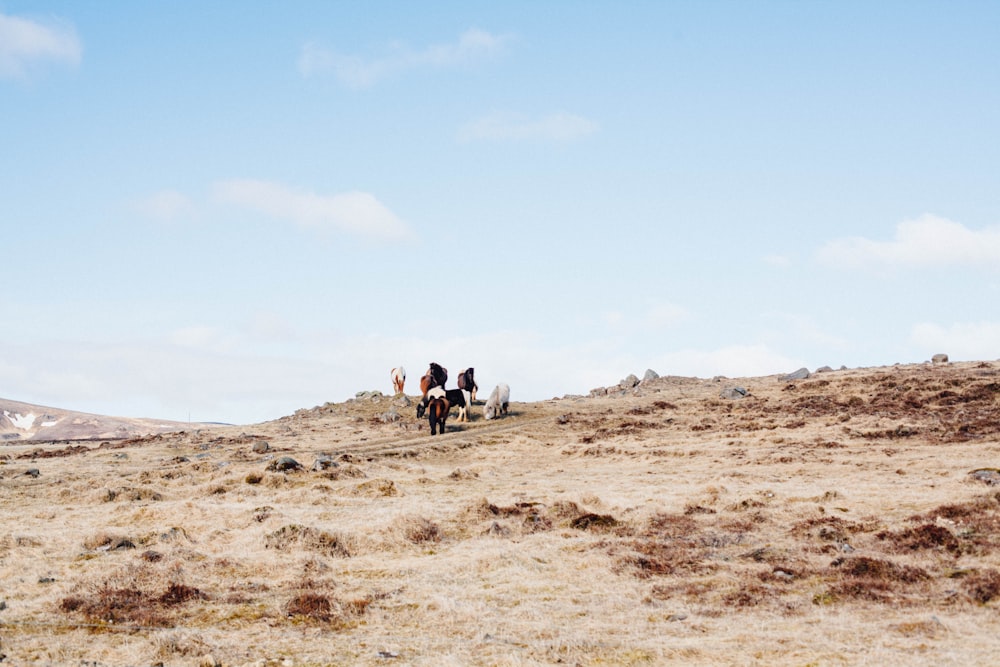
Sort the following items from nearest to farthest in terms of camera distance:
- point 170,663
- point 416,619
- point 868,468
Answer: point 170,663
point 416,619
point 868,468

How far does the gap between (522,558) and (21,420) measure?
137m

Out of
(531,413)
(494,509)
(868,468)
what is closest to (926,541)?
(494,509)

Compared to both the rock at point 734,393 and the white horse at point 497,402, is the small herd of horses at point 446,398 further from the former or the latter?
the rock at point 734,393

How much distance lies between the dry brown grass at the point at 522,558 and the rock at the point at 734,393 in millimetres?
16255

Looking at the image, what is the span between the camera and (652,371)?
7206cm

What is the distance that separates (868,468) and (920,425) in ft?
33.4

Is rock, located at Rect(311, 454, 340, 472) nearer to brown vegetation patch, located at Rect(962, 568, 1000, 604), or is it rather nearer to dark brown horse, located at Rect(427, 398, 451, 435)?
dark brown horse, located at Rect(427, 398, 451, 435)

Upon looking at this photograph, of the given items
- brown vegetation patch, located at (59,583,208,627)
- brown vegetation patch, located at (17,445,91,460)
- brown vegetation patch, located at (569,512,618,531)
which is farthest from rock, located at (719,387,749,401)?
brown vegetation patch, located at (59,583,208,627)

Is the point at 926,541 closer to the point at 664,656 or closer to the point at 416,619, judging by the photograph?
the point at 664,656

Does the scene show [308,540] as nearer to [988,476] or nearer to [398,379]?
[988,476]

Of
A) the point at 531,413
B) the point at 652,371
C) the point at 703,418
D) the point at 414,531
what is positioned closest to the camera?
the point at 414,531

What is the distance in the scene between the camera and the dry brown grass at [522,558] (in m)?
11.4

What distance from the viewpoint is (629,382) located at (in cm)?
6975

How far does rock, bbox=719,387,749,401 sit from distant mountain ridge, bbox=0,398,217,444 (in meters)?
87.0
